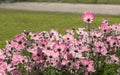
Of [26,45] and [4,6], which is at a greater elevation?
[26,45]

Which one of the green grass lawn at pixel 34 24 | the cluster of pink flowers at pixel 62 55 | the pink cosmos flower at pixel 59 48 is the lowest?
the green grass lawn at pixel 34 24

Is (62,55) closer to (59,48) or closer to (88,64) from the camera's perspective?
(59,48)

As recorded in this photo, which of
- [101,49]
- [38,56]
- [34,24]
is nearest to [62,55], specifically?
[38,56]

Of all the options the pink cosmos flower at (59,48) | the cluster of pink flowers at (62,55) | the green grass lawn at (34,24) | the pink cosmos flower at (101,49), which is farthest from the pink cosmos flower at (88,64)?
the green grass lawn at (34,24)

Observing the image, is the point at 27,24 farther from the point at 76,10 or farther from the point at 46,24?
the point at 76,10

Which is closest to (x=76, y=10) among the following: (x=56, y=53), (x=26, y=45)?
(x=26, y=45)

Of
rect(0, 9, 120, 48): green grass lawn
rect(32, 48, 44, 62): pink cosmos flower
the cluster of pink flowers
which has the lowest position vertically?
rect(0, 9, 120, 48): green grass lawn

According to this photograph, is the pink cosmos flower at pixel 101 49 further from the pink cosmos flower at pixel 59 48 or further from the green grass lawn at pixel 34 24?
the green grass lawn at pixel 34 24

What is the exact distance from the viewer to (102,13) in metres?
21.2

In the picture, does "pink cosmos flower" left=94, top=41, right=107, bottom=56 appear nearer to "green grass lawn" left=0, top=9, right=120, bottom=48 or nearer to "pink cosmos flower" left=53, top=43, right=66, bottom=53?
A: "pink cosmos flower" left=53, top=43, right=66, bottom=53

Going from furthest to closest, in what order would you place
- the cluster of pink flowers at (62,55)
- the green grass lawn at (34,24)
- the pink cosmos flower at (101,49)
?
the green grass lawn at (34,24) < the pink cosmos flower at (101,49) < the cluster of pink flowers at (62,55)

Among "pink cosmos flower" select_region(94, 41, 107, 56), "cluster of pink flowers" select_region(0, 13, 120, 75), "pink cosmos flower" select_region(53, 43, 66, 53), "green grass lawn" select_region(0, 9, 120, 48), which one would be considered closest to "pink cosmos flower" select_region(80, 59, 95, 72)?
"cluster of pink flowers" select_region(0, 13, 120, 75)

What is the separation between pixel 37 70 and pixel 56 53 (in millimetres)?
458

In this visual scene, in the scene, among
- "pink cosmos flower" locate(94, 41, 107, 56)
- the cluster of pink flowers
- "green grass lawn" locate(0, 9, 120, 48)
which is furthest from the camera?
"green grass lawn" locate(0, 9, 120, 48)
